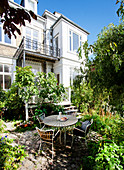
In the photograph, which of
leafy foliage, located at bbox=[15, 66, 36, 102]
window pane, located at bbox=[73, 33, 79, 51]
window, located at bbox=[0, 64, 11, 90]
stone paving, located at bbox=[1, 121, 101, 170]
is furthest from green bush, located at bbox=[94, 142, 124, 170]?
window pane, located at bbox=[73, 33, 79, 51]

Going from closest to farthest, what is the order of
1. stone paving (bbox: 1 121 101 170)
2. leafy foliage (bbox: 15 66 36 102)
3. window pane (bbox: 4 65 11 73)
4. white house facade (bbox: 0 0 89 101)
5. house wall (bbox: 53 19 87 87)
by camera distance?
stone paving (bbox: 1 121 101 170), leafy foliage (bbox: 15 66 36 102), window pane (bbox: 4 65 11 73), white house facade (bbox: 0 0 89 101), house wall (bbox: 53 19 87 87)

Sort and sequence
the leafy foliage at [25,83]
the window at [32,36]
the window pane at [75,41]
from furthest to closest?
the window pane at [75,41] < the window at [32,36] < the leafy foliage at [25,83]

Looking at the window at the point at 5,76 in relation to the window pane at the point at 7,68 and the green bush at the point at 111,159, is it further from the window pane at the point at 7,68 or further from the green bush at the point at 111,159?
the green bush at the point at 111,159

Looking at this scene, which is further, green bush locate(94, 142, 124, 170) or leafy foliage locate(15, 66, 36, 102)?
leafy foliage locate(15, 66, 36, 102)

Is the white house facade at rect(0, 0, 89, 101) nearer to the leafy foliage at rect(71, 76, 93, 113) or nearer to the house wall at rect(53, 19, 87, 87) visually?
the house wall at rect(53, 19, 87, 87)

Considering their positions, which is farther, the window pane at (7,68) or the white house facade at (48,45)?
the white house facade at (48,45)

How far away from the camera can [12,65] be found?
8000 mm

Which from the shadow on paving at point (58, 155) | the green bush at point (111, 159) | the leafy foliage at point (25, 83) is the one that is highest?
the leafy foliage at point (25, 83)

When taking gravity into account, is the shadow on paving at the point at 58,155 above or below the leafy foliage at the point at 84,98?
below

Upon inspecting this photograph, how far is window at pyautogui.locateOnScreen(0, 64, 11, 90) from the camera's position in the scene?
24.6ft

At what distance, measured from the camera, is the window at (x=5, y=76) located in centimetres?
750

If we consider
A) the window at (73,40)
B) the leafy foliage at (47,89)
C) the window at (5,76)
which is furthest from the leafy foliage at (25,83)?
the window at (73,40)

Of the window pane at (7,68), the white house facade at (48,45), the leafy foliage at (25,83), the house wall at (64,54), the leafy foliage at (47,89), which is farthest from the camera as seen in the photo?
the house wall at (64,54)

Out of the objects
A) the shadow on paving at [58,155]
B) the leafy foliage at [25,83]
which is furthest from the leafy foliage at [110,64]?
the leafy foliage at [25,83]
